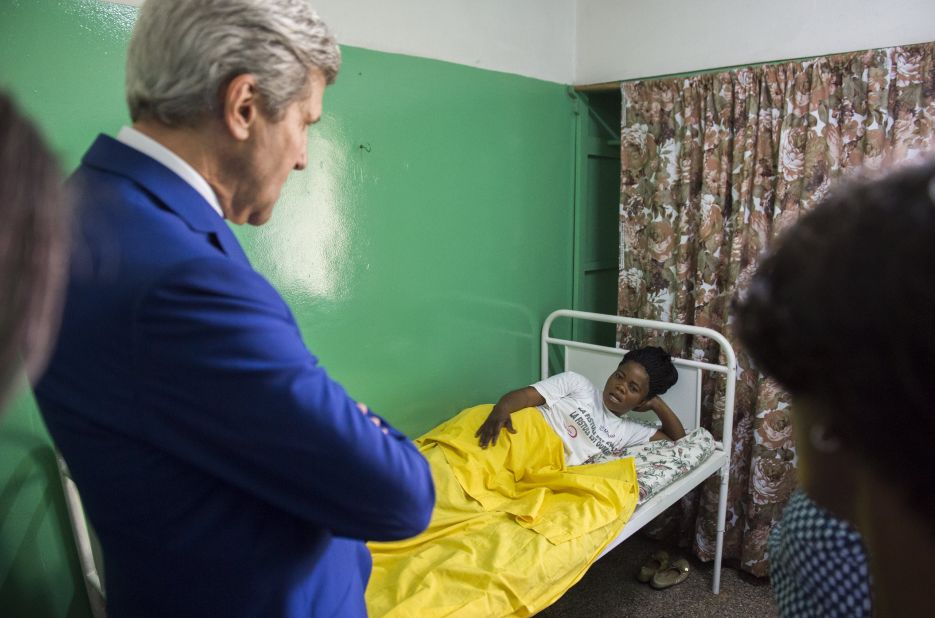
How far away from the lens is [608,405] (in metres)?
2.52

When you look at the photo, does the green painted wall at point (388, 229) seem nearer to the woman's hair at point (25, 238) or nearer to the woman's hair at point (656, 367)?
the woman's hair at point (656, 367)

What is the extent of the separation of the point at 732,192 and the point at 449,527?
163cm

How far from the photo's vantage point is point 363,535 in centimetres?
76

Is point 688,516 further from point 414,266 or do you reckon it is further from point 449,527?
point 414,266

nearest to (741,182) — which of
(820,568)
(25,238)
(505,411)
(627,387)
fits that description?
(627,387)

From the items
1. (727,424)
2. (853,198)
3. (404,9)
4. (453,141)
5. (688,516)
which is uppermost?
(404,9)

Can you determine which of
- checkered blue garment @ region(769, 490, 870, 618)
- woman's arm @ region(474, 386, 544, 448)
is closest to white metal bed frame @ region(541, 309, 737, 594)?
woman's arm @ region(474, 386, 544, 448)

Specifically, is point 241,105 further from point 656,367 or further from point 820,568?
point 656,367

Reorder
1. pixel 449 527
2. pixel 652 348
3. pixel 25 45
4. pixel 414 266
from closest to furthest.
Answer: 1. pixel 25 45
2. pixel 449 527
3. pixel 414 266
4. pixel 652 348

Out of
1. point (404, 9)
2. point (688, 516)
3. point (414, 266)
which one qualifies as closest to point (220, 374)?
point (414, 266)

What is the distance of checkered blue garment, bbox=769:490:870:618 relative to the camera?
688 millimetres

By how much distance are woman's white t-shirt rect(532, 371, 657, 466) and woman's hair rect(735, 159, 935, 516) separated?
1937 millimetres

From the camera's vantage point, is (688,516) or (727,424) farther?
(688,516)

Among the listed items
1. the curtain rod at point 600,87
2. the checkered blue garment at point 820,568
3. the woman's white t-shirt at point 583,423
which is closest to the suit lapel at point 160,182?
the checkered blue garment at point 820,568
